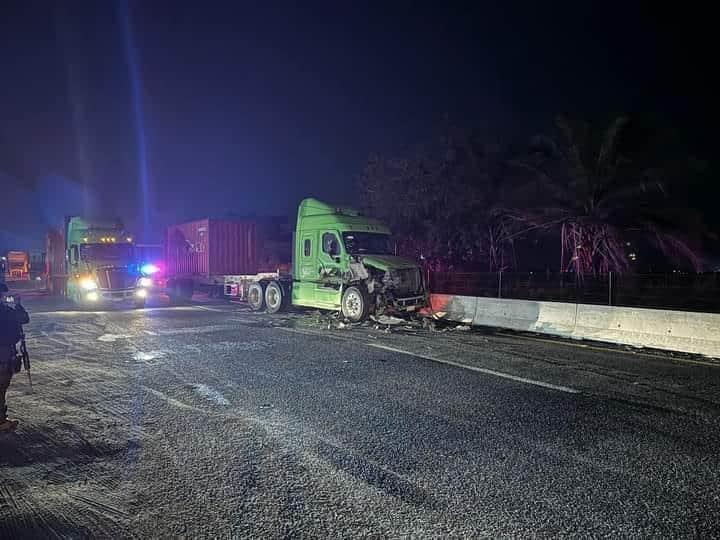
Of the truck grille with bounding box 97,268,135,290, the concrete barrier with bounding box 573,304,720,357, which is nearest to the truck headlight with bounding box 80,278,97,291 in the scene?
the truck grille with bounding box 97,268,135,290

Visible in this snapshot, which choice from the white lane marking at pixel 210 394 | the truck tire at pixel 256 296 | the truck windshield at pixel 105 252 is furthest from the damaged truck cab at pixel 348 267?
the truck windshield at pixel 105 252

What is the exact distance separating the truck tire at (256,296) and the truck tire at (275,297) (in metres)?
0.30

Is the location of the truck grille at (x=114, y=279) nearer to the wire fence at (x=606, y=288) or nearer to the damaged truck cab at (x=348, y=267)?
the damaged truck cab at (x=348, y=267)

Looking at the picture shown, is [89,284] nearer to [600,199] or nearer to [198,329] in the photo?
[198,329]

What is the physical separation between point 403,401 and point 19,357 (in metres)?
4.44

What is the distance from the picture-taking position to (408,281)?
1366 centimetres

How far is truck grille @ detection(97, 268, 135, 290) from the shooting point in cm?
1783

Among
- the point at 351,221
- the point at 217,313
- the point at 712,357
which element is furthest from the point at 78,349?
the point at 712,357

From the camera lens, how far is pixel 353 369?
26.2 ft

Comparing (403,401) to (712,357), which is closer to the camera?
(403,401)

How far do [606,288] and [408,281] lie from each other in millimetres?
7993

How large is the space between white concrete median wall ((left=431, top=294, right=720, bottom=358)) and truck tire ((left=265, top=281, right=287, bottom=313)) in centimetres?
515

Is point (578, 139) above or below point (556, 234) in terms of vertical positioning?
above

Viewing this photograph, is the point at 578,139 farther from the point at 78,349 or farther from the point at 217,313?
the point at 78,349
